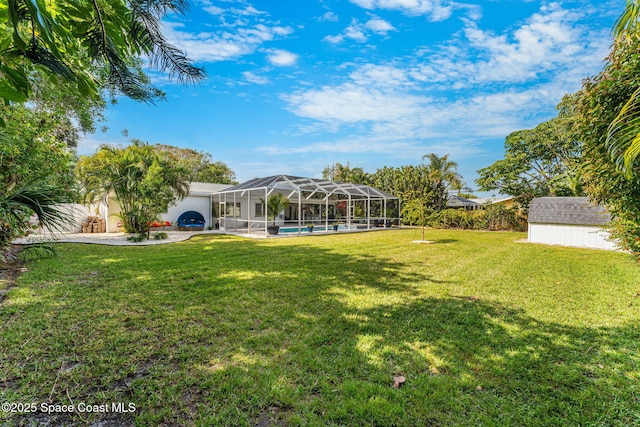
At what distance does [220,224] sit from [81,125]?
9.73m

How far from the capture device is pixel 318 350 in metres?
3.16

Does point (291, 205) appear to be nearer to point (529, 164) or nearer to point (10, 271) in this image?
point (10, 271)

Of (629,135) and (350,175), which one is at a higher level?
(350,175)

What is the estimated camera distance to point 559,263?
8844 millimetres

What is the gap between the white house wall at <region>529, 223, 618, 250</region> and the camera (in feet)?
41.4

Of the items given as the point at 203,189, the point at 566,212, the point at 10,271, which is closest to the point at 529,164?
the point at 566,212

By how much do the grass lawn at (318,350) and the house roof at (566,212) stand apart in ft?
29.5

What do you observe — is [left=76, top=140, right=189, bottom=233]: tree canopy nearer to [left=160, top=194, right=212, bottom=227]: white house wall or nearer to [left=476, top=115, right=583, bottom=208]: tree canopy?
[left=160, top=194, right=212, bottom=227]: white house wall

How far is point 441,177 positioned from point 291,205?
601 inches

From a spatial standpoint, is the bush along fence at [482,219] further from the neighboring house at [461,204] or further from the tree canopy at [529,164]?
the neighboring house at [461,204]

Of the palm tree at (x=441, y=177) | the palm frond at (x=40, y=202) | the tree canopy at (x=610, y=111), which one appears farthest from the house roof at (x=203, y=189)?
the tree canopy at (x=610, y=111)

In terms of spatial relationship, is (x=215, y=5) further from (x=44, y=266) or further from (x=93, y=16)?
(x=44, y=266)

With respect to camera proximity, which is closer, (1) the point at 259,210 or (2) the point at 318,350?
(2) the point at 318,350

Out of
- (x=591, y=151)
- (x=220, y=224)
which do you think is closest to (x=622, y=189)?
(x=591, y=151)
